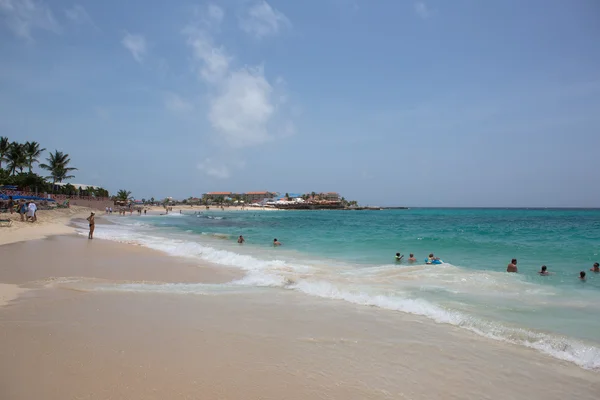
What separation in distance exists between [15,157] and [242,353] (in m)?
62.3

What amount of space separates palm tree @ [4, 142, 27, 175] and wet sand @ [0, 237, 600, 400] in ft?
186

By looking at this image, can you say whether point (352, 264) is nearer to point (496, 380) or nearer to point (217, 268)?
point (217, 268)

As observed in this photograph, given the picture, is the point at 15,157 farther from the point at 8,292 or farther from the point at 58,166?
the point at 8,292

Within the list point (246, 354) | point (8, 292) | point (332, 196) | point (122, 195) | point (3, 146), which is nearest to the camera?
point (246, 354)

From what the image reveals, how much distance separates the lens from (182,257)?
12977 millimetres

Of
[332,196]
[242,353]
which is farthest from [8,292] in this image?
[332,196]

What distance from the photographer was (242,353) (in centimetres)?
412

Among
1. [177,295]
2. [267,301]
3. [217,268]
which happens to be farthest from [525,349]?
[217,268]

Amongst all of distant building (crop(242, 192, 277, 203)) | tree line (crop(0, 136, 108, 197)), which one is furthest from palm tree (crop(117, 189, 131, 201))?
distant building (crop(242, 192, 277, 203))

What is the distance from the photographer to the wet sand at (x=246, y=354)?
3320 mm

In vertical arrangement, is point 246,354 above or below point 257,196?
below

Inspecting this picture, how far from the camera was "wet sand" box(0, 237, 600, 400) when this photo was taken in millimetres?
3320

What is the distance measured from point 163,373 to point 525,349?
4783mm

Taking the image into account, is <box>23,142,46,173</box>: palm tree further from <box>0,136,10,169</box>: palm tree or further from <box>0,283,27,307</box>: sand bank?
<box>0,283,27,307</box>: sand bank
